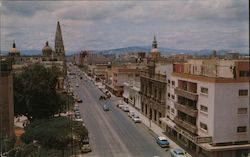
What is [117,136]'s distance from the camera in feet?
34.2

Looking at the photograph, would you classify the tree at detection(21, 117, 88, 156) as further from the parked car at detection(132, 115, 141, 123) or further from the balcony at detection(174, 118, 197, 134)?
the parked car at detection(132, 115, 141, 123)

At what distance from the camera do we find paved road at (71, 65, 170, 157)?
8.63m

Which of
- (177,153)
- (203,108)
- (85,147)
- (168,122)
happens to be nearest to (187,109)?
(203,108)

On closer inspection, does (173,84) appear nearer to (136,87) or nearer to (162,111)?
(162,111)

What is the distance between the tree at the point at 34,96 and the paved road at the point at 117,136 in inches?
56.7

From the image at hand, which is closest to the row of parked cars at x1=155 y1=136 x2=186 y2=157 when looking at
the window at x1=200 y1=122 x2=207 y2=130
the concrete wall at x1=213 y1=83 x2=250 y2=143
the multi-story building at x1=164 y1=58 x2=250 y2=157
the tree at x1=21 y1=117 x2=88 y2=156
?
the multi-story building at x1=164 y1=58 x2=250 y2=157

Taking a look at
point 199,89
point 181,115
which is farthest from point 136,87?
point 199,89

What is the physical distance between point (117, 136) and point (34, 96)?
9.04ft

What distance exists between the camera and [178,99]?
31.6ft

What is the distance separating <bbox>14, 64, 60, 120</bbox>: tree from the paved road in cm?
144

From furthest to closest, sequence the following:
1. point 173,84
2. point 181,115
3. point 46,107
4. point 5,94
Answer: point 46,107 < point 173,84 < point 181,115 < point 5,94

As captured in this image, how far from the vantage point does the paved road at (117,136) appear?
8633 mm

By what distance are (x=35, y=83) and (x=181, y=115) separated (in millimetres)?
4561

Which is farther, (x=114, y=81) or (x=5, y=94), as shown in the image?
(x=114, y=81)
